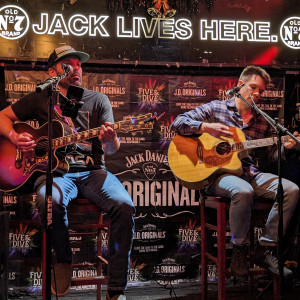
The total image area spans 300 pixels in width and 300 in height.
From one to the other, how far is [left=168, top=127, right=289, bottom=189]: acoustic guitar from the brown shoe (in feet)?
4.16

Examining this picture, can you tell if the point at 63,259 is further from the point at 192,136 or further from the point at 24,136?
the point at 192,136

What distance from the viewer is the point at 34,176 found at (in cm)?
362

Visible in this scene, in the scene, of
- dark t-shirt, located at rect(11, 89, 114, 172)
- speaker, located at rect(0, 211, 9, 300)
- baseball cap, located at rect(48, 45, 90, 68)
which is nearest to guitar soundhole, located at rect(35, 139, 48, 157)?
dark t-shirt, located at rect(11, 89, 114, 172)

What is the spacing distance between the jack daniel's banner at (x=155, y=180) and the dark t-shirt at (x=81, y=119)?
2.68 ft

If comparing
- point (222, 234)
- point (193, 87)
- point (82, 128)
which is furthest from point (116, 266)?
point (193, 87)

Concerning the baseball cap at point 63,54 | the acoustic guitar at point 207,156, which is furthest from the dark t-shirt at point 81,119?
the acoustic guitar at point 207,156

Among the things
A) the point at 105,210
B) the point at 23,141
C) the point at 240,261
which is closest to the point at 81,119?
the point at 23,141

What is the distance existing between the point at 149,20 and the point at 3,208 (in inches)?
106

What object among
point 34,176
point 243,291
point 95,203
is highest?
point 34,176

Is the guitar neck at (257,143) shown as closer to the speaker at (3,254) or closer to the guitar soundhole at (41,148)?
the guitar soundhole at (41,148)

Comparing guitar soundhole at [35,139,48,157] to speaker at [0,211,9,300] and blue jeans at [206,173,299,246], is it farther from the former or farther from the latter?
blue jeans at [206,173,299,246]

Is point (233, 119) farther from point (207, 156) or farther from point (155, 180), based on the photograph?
point (155, 180)

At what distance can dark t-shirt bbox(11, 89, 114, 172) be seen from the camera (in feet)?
12.3

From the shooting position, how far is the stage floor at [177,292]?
4328 millimetres
